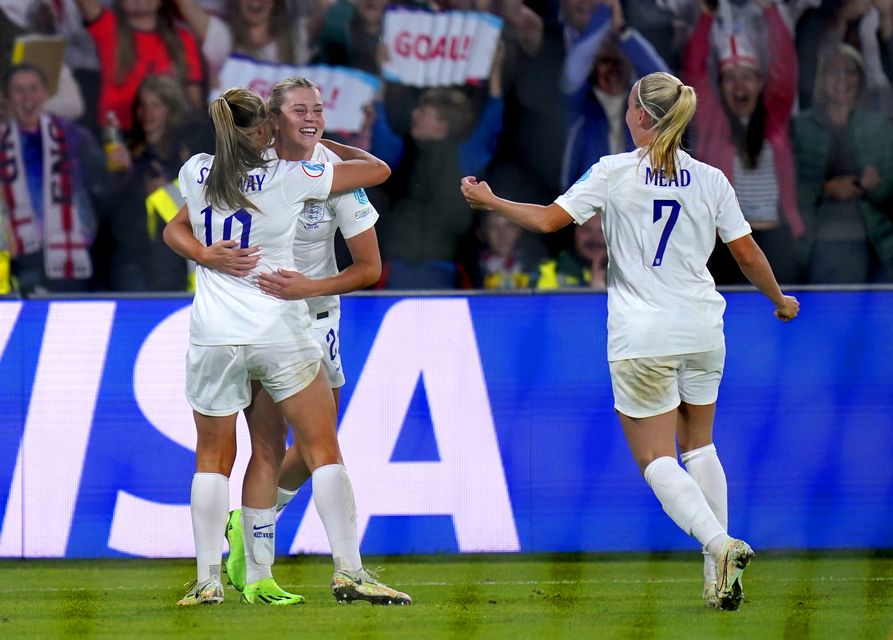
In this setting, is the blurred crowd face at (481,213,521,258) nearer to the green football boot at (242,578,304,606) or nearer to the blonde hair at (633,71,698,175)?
the blonde hair at (633,71,698,175)

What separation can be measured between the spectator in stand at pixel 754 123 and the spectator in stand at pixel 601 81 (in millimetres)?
268

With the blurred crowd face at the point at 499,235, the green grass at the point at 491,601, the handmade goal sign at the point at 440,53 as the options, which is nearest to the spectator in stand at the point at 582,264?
the blurred crowd face at the point at 499,235

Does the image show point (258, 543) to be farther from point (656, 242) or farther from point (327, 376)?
point (656, 242)

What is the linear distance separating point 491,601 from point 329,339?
1010 millimetres

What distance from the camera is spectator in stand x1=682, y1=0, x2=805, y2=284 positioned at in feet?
22.2

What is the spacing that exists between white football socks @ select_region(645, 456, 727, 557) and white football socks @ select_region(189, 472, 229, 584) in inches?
50.6

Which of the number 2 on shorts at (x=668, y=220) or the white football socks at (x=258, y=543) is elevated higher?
the number 2 on shorts at (x=668, y=220)

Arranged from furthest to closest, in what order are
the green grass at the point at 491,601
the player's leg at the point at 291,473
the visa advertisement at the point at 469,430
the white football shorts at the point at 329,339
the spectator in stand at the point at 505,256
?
the spectator in stand at the point at 505,256, the visa advertisement at the point at 469,430, the player's leg at the point at 291,473, the white football shorts at the point at 329,339, the green grass at the point at 491,601

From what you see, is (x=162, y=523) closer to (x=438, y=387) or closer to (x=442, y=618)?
(x=438, y=387)

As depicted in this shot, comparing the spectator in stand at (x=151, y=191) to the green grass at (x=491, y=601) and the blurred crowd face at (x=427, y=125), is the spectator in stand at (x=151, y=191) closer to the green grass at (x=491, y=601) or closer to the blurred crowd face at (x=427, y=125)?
the blurred crowd face at (x=427, y=125)

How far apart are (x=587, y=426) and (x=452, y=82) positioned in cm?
215

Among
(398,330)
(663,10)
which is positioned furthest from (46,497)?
(663,10)

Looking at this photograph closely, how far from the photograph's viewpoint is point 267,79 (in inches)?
280

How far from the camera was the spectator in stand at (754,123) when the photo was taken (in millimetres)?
6777
